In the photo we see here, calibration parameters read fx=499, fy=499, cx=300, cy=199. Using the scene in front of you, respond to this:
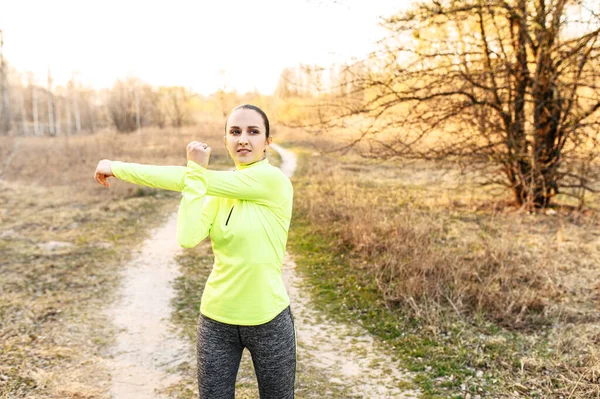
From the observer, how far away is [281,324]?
2189 millimetres

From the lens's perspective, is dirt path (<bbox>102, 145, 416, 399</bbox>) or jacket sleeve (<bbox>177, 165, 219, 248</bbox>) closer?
jacket sleeve (<bbox>177, 165, 219, 248</bbox>)

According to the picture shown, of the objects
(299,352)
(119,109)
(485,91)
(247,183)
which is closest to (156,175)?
(247,183)

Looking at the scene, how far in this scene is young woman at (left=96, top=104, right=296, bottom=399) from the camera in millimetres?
2076

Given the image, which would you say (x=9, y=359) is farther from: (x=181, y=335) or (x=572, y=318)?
(x=572, y=318)

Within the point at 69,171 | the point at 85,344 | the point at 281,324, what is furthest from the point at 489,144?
the point at 69,171

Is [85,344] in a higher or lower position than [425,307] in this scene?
lower

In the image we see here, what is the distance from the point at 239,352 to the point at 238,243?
0.51 meters

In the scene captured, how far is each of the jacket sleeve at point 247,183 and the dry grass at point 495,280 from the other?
2716 mm

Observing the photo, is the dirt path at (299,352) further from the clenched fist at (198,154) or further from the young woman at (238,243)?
the clenched fist at (198,154)

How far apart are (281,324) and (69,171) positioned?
16.0m

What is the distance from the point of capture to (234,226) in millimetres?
2119

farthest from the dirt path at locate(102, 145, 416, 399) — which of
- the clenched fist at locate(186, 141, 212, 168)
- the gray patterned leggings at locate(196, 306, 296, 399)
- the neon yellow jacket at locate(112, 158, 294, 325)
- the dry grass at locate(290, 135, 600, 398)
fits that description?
the clenched fist at locate(186, 141, 212, 168)

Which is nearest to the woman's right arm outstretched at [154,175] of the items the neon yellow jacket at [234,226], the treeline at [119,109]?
the neon yellow jacket at [234,226]

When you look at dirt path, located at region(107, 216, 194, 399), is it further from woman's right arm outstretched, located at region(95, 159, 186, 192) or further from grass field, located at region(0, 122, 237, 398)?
woman's right arm outstretched, located at region(95, 159, 186, 192)
